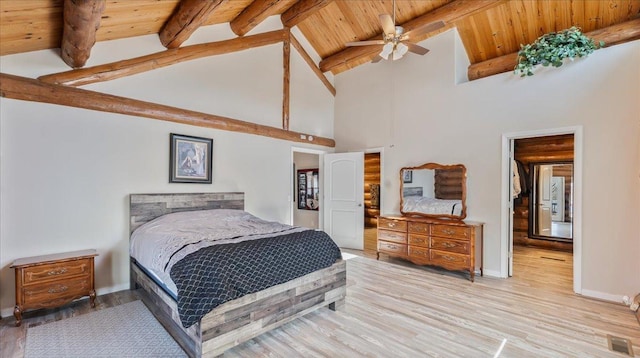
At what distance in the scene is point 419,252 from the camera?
4723 mm

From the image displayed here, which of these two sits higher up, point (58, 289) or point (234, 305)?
point (234, 305)

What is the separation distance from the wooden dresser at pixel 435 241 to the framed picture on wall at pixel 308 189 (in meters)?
2.88

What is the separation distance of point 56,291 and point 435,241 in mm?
4740

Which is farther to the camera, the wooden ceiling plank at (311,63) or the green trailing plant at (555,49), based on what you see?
the wooden ceiling plank at (311,63)

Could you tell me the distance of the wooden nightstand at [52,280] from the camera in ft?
9.28

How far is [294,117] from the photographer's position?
6.00 meters

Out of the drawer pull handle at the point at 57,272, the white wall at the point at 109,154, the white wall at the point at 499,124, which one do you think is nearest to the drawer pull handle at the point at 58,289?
the drawer pull handle at the point at 57,272

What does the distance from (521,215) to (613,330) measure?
4219mm

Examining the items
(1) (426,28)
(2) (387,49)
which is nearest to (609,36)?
(1) (426,28)

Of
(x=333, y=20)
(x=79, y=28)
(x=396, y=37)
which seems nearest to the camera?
(x=79, y=28)

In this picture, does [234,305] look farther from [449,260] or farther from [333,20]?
[333,20]

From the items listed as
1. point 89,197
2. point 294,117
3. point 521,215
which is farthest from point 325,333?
point 521,215

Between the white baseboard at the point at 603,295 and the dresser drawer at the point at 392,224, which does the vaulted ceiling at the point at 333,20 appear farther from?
the white baseboard at the point at 603,295

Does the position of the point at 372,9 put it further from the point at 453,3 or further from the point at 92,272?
the point at 92,272
